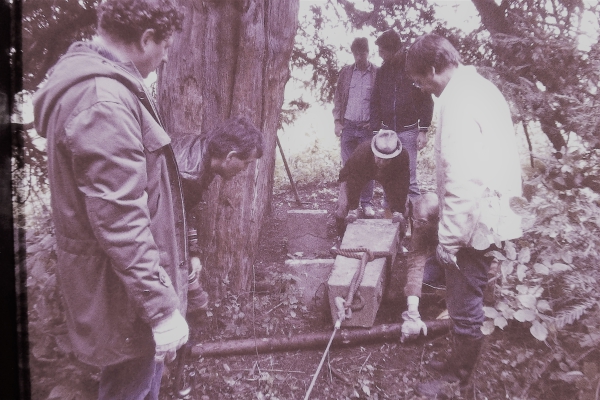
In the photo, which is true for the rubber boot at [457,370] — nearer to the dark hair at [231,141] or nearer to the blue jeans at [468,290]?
the blue jeans at [468,290]

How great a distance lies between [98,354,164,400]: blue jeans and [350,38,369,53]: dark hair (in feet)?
8.36

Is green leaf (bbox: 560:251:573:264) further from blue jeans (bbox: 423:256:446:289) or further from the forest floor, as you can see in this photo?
blue jeans (bbox: 423:256:446:289)

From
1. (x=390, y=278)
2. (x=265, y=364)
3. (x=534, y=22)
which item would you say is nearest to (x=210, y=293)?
(x=265, y=364)

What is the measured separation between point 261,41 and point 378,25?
0.85 meters

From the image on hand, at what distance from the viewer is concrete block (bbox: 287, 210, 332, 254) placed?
378 cm

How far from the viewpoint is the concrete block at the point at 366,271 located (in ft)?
8.62

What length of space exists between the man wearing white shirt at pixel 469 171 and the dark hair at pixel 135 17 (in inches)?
52.9

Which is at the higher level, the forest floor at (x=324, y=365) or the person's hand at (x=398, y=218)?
the person's hand at (x=398, y=218)

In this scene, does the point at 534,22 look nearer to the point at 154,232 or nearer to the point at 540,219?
the point at 540,219

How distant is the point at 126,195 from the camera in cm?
113

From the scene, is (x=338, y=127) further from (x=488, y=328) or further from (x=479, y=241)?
(x=488, y=328)

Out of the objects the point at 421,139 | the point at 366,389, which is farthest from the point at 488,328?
the point at 421,139

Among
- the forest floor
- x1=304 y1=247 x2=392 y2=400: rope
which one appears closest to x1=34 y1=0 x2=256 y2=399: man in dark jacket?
the forest floor

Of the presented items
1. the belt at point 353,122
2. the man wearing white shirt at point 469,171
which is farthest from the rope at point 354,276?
the belt at point 353,122
